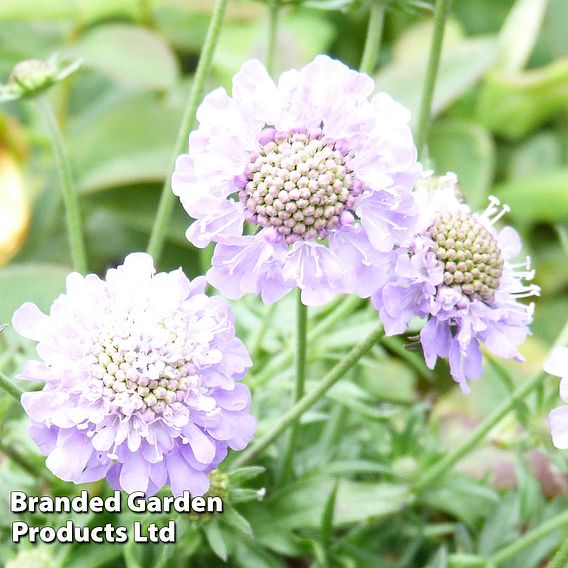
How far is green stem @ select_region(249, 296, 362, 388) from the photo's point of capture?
0.79 meters

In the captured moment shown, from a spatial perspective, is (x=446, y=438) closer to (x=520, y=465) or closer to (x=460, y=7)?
(x=520, y=465)

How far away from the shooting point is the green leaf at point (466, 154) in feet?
4.48

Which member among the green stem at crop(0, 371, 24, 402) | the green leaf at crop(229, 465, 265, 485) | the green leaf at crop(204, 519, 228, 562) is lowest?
the green leaf at crop(204, 519, 228, 562)

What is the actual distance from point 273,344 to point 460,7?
1239mm

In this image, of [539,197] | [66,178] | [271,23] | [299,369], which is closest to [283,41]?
[539,197]

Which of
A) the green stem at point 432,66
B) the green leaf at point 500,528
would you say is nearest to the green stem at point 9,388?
the green stem at point 432,66

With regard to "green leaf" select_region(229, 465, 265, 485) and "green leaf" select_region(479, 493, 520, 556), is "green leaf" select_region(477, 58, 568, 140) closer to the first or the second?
"green leaf" select_region(479, 493, 520, 556)

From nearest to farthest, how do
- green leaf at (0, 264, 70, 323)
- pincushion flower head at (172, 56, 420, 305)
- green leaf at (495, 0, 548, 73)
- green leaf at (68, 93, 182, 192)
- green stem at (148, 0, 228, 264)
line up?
pincushion flower head at (172, 56, 420, 305) < green stem at (148, 0, 228, 264) < green leaf at (0, 264, 70, 323) < green leaf at (68, 93, 182, 192) < green leaf at (495, 0, 548, 73)

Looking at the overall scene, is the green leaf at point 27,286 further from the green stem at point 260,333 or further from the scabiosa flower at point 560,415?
the scabiosa flower at point 560,415

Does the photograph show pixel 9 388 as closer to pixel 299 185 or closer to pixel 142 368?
pixel 142 368

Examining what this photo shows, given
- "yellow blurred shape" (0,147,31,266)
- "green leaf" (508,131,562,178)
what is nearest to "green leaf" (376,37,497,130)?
"green leaf" (508,131,562,178)

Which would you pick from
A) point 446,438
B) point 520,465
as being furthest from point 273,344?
point 446,438

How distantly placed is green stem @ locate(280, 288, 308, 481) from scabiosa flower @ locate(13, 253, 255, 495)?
2.3 inches

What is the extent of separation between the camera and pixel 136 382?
534 mm
